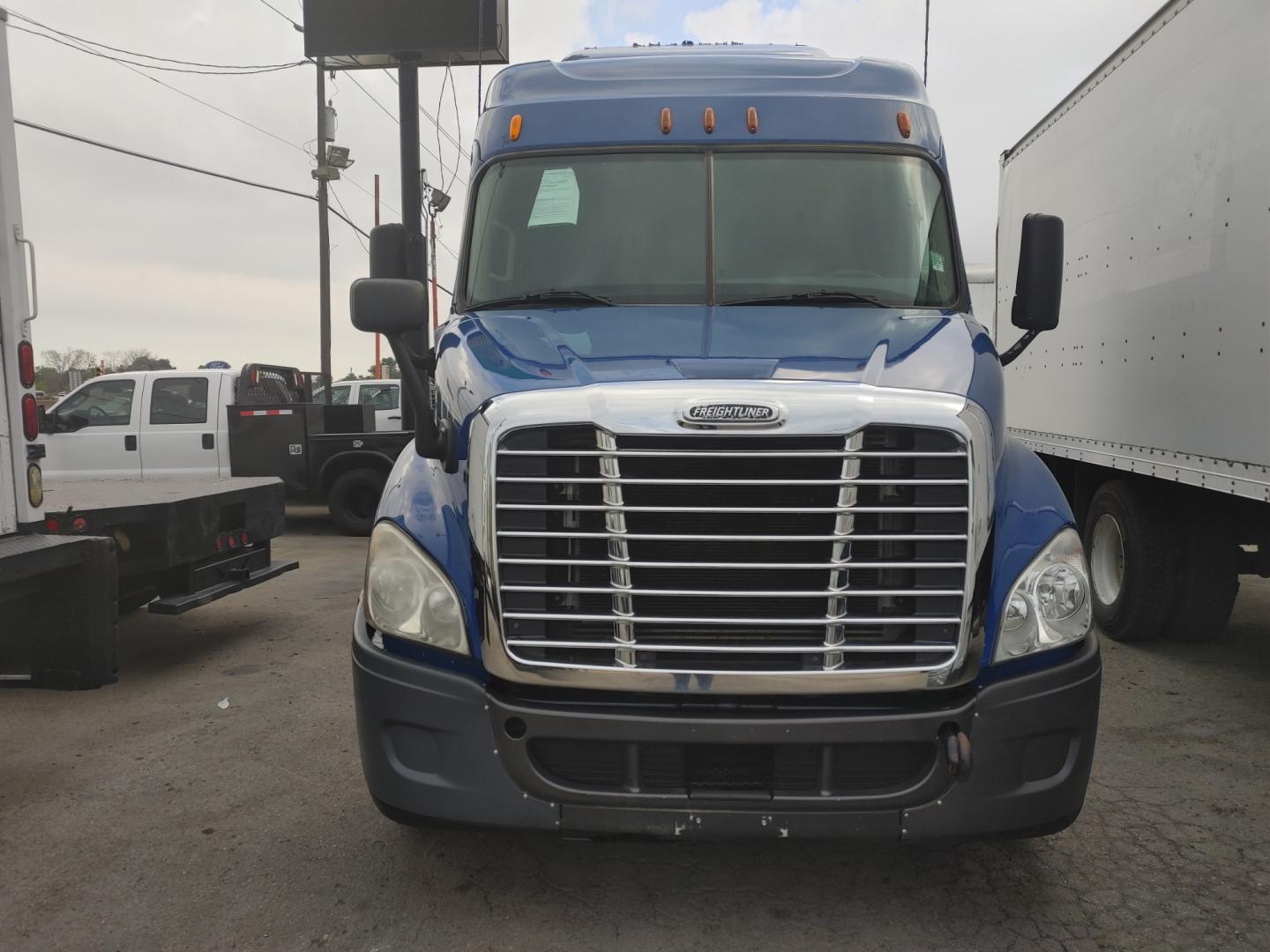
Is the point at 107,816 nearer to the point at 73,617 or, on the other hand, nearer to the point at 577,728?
the point at 73,617

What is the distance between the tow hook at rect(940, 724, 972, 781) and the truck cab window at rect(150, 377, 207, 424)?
10429mm

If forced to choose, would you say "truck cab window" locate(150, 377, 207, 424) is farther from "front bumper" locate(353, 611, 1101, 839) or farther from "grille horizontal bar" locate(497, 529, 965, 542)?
"grille horizontal bar" locate(497, 529, 965, 542)

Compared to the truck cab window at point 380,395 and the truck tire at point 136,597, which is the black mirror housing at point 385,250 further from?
the truck cab window at point 380,395

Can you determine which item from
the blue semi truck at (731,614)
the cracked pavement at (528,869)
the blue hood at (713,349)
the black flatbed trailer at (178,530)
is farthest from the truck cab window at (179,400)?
the blue semi truck at (731,614)

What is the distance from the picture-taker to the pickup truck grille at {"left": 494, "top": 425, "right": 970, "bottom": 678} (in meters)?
2.81

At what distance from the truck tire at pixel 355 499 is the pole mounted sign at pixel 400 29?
4891mm

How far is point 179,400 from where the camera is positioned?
11484 millimetres

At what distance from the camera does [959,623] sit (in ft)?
9.32

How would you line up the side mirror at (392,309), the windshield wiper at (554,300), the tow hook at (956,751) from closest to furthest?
the tow hook at (956,751)
the side mirror at (392,309)
the windshield wiper at (554,300)

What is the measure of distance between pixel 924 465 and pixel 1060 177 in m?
5.64

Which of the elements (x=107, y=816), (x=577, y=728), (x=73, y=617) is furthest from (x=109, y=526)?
(x=577, y=728)

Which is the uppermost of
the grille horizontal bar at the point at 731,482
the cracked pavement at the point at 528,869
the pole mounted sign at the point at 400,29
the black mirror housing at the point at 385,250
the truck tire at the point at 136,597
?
the pole mounted sign at the point at 400,29

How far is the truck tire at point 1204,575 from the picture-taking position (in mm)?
6020

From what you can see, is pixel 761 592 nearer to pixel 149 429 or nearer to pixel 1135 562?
pixel 1135 562
